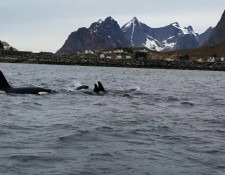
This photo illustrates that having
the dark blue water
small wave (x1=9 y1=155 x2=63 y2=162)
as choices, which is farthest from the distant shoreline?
small wave (x1=9 y1=155 x2=63 y2=162)

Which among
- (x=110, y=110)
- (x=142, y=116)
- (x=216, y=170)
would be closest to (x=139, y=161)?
(x=216, y=170)

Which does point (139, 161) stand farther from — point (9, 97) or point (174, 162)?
point (9, 97)

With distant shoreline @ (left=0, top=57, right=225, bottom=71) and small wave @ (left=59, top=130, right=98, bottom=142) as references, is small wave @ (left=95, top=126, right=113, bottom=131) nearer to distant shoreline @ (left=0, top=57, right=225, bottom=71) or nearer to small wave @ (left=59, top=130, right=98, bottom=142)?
small wave @ (left=59, top=130, right=98, bottom=142)

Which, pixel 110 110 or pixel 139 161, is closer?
pixel 139 161

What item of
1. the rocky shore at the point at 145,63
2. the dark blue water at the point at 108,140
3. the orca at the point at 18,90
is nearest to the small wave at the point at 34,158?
the dark blue water at the point at 108,140

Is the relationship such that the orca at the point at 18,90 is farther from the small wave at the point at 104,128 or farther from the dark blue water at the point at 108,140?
the small wave at the point at 104,128

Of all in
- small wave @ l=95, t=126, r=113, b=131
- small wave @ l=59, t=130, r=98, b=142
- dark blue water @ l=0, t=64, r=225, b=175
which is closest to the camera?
dark blue water @ l=0, t=64, r=225, b=175

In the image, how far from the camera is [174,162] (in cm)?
1348

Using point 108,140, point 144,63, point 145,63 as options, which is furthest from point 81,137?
point 145,63

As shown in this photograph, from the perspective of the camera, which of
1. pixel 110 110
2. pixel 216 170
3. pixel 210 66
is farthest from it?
pixel 210 66

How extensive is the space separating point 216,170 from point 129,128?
6821mm

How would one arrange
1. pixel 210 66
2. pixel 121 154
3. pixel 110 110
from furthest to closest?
pixel 210 66, pixel 110 110, pixel 121 154

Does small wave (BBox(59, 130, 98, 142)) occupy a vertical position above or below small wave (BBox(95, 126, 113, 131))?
above

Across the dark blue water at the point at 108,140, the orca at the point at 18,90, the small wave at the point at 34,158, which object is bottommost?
the dark blue water at the point at 108,140
